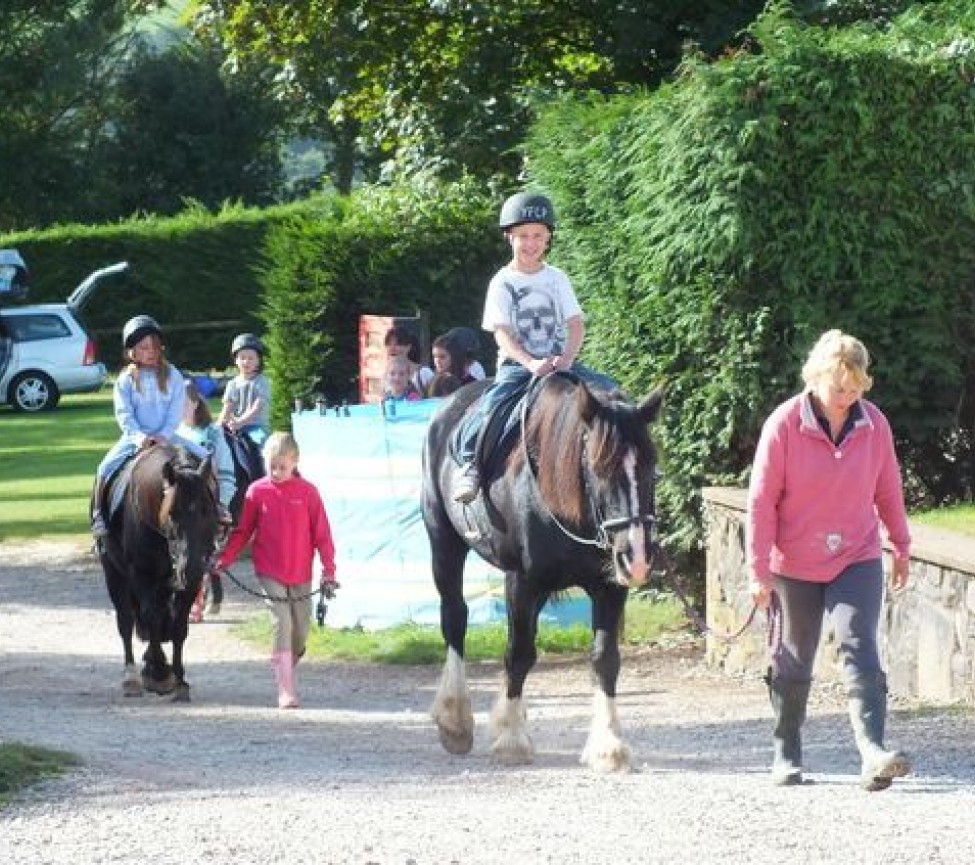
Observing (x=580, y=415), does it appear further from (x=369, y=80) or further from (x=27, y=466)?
(x=27, y=466)

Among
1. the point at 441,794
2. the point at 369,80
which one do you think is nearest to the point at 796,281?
the point at 441,794

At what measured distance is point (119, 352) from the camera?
5116 centimetres

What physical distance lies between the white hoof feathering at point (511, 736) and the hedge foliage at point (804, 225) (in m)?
4.02

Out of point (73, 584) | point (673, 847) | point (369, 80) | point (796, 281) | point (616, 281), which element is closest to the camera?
point (673, 847)

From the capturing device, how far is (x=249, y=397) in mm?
20438

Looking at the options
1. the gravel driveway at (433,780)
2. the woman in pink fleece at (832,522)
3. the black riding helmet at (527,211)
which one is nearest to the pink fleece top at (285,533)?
the gravel driveway at (433,780)

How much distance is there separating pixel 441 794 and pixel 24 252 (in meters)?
44.2

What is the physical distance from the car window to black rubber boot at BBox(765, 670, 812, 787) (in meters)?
37.0

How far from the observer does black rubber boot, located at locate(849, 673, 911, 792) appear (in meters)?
9.30

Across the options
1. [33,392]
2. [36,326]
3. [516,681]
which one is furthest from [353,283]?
[33,392]

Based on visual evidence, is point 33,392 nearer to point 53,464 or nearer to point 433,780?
point 53,464

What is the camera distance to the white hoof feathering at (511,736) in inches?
441

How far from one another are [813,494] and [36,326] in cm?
3757

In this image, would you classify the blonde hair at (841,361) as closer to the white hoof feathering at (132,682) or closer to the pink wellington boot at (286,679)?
the pink wellington boot at (286,679)
